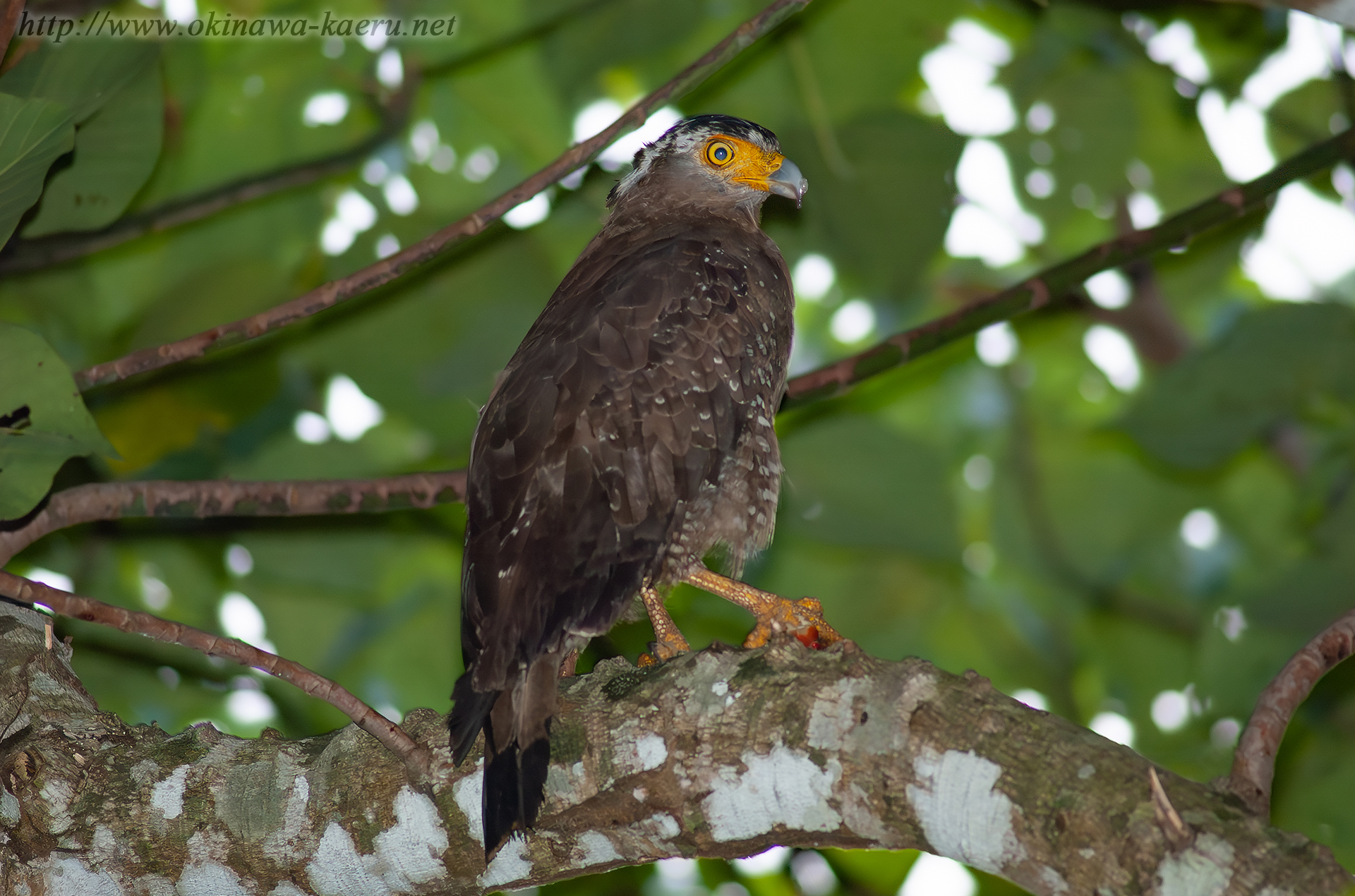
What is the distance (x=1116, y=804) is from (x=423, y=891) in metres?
1.66

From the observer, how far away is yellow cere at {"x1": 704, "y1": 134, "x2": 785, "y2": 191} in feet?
15.4

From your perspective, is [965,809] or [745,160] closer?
[965,809]

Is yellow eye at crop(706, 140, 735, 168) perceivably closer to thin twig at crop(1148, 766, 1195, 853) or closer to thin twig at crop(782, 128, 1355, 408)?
thin twig at crop(782, 128, 1355, 408)

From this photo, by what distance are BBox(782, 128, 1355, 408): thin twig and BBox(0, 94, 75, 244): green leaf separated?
2.59 meters

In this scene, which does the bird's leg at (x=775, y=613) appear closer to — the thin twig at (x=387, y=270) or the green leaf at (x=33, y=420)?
the thin twig at (x=387, y=270)

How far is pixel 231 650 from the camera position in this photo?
268cm

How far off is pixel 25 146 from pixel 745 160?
2.71 m

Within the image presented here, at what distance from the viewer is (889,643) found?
564 centimetres

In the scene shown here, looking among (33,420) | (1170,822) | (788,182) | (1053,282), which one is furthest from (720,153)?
(1170,822)

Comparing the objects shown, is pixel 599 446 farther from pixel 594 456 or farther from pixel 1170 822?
pixel 1170 822

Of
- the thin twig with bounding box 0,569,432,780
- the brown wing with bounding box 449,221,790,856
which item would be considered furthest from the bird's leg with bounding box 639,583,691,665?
the thin twig with bounding box 0,569,432,780

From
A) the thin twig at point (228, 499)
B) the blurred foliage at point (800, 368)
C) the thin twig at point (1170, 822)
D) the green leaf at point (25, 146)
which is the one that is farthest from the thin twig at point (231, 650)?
the blurred foliage at point (800, 368)

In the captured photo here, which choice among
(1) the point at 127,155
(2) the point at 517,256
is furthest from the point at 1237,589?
(1) the point at 127,155

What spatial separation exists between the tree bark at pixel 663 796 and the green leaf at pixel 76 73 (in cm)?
176
